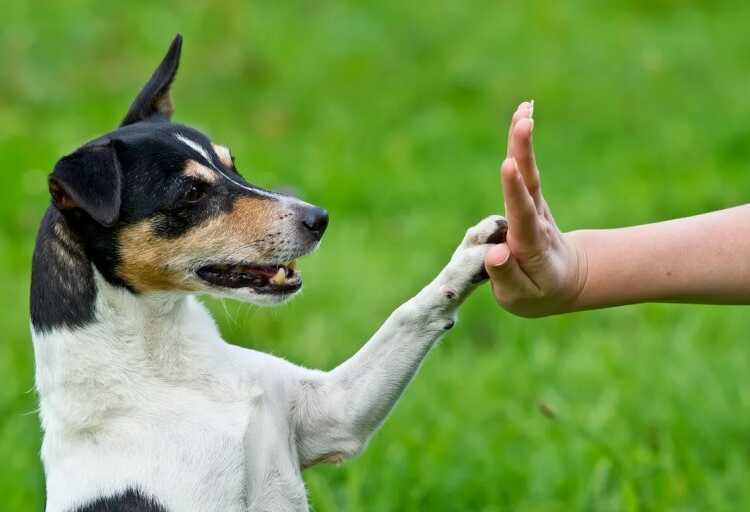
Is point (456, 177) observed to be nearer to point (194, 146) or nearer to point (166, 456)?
point (194, 146)

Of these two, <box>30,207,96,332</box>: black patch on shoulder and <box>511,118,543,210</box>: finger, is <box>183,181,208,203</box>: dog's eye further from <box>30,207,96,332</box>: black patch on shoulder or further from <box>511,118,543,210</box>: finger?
<box>511,118,543,210</box>: finger

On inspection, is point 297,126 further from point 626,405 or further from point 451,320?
point 451,320

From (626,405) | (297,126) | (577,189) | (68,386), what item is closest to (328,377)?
(68,386)

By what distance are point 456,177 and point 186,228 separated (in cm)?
487

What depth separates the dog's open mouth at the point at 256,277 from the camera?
3.42 metres

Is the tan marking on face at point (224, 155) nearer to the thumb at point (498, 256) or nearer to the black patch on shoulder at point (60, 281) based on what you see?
the black patch on shoulder at point (60, 281)

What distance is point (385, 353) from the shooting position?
330cm

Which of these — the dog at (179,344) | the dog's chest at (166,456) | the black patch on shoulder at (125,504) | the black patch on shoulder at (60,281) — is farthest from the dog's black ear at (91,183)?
the black patch on shoulder at (125,504)

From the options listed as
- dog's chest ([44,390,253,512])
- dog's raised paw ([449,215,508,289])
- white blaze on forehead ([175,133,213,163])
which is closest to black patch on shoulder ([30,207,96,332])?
dog's chest ([44,390,253,512])

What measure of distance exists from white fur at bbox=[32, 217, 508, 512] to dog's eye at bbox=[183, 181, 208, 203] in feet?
0.93

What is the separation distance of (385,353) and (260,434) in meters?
0.39

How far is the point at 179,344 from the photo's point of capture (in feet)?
11.0

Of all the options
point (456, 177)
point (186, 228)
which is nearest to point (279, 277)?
point (186, 228)

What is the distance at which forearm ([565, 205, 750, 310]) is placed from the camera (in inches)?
121
